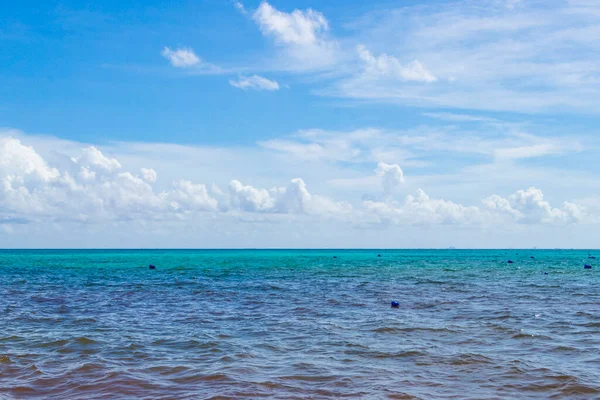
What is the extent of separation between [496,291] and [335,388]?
1188 inches

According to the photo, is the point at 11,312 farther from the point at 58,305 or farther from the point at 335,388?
the point at 335,388

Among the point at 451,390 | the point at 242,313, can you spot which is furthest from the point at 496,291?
the point at 451,390

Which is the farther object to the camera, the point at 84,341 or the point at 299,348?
the point at 84,341

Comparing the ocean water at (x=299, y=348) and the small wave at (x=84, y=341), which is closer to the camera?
the ocean water at (x=299, y=348)

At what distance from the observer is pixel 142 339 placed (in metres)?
21.0

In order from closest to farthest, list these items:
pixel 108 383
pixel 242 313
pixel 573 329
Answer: pixel 108 383 < pixel 573 329 < pixel 242 313

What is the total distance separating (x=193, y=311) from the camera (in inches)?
1149

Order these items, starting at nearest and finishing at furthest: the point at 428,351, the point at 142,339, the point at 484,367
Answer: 1. the point at 484,367
2. the point at 428,351
3. the point at 142,339

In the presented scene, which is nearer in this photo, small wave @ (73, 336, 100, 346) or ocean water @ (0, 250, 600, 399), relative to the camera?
ocean water @ (0, 250, 600, 399)

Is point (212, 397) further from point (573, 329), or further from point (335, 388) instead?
point (573, 329)

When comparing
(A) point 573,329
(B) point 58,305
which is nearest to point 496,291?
(A) point 573,329

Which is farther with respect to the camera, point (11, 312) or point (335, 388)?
point (11, 312)

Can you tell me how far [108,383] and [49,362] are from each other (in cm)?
379

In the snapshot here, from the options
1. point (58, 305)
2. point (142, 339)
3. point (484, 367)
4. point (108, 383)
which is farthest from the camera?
point (58, 305)
